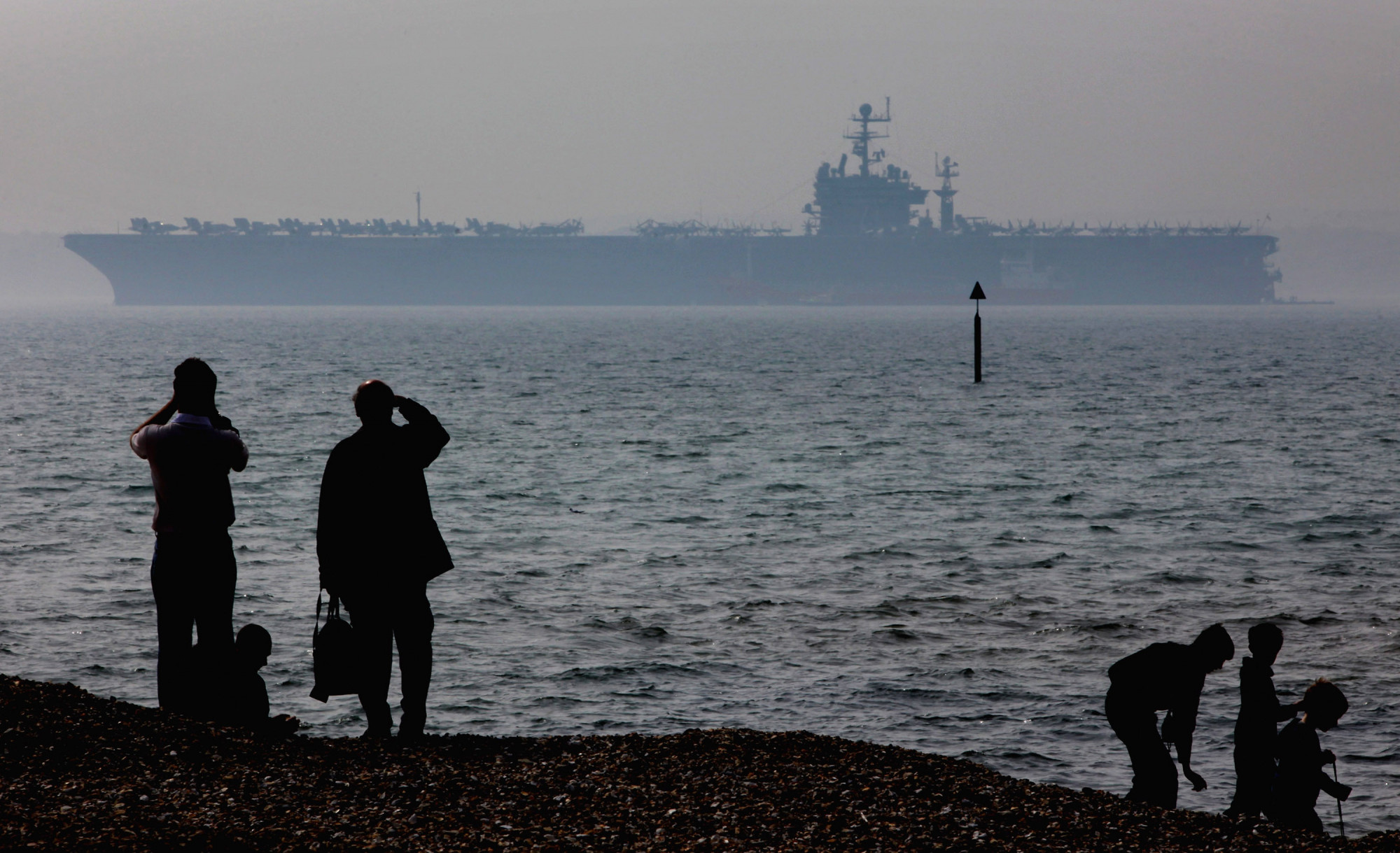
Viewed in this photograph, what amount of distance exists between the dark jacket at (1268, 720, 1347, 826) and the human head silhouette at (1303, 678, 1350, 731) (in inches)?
3.3

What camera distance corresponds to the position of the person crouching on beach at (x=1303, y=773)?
20.6 feet

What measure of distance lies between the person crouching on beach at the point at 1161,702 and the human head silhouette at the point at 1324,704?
1.33 feet

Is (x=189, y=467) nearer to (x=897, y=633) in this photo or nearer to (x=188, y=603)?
(x=188, y=603)

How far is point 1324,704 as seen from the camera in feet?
20.4

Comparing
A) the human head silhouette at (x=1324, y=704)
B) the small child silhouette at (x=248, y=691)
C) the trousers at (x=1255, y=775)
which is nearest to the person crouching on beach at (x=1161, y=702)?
the trousers at (x=1255, y=775)

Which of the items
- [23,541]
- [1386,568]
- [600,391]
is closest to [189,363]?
[23,541]

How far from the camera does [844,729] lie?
965 centimetres

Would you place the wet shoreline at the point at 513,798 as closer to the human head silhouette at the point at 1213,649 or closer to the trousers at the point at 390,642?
the trousers at the point at 390,642

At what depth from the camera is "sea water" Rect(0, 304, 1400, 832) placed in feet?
34.1

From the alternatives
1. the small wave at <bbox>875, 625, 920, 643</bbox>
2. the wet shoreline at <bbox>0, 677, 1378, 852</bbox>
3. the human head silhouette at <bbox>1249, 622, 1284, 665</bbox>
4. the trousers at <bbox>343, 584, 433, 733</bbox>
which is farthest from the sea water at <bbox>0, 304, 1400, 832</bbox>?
the trousers at <bbox>343, 584, 433, 733</bbox>

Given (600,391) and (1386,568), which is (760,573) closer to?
(1386,568)

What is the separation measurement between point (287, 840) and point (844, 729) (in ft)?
17.5

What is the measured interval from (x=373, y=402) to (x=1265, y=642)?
4.35 meters

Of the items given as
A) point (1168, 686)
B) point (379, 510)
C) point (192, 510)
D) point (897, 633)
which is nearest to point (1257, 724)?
point (1168, 686)
